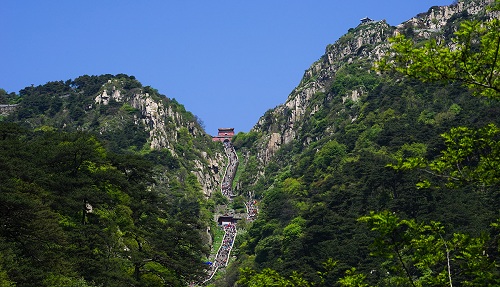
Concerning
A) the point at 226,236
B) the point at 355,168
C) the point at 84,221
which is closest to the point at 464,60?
the point at 84,221

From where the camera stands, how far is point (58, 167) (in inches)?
1670

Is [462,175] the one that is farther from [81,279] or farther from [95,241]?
[95,241]

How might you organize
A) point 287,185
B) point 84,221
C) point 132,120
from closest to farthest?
point 84,221
point 287,185
point 132,120

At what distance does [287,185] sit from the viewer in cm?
12175

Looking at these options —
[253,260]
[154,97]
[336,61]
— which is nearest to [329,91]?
[336,61]

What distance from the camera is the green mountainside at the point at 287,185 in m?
14.3

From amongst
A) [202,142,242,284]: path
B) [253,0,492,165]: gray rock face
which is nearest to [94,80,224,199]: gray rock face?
[202,142,242,284]: path

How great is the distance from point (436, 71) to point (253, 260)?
7739cm

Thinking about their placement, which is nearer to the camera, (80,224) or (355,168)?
(80,224)

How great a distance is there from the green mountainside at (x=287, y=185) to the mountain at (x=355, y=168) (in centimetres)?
28

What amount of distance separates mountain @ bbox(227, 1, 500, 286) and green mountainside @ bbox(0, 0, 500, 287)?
0.93 feet

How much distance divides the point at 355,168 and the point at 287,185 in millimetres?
35274

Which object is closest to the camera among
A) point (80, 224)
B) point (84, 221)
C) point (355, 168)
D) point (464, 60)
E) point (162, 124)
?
point (464, 60)

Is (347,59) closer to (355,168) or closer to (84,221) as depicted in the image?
(355,168)
